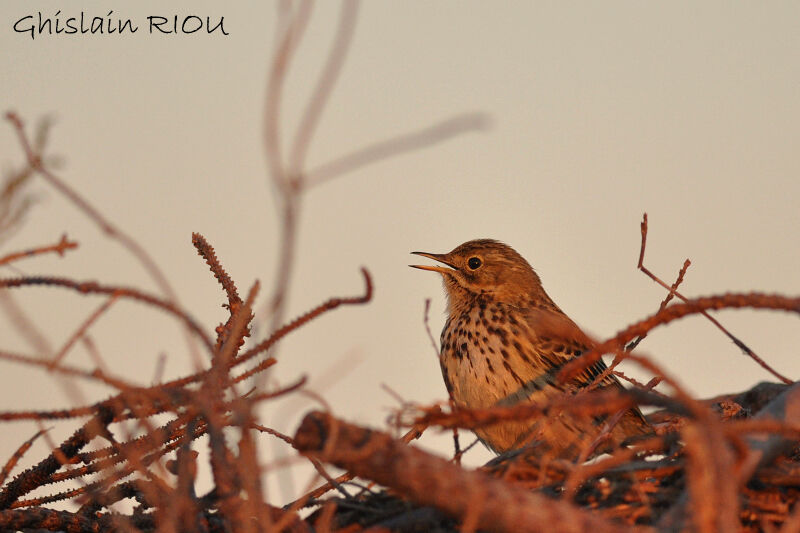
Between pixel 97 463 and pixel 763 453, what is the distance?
2.36 m

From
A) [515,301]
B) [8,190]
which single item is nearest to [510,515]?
[8,190]

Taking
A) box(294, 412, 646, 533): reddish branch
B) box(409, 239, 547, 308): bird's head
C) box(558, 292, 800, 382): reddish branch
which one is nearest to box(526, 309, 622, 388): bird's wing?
box(409, 239, 547, 308): bird's head

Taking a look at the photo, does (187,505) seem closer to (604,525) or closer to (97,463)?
(97,463)

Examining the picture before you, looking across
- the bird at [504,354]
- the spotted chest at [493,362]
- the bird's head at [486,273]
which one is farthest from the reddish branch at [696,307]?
the bird's head at [486,273]

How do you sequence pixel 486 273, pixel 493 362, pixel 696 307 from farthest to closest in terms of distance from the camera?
pixel 486 273, pixel 493 362, pixel 696 307

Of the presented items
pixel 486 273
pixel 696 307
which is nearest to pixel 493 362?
pixel 486 273

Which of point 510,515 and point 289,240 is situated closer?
point 289,240

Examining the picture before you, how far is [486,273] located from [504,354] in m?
1.42

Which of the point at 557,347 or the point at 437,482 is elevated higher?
the point at 557,347

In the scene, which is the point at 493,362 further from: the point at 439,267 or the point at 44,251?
the point at 44,251

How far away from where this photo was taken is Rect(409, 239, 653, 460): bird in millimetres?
6703

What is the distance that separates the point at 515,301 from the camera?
26.6ft

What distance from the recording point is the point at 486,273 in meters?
8.29

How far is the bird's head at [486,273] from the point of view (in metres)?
8.15
